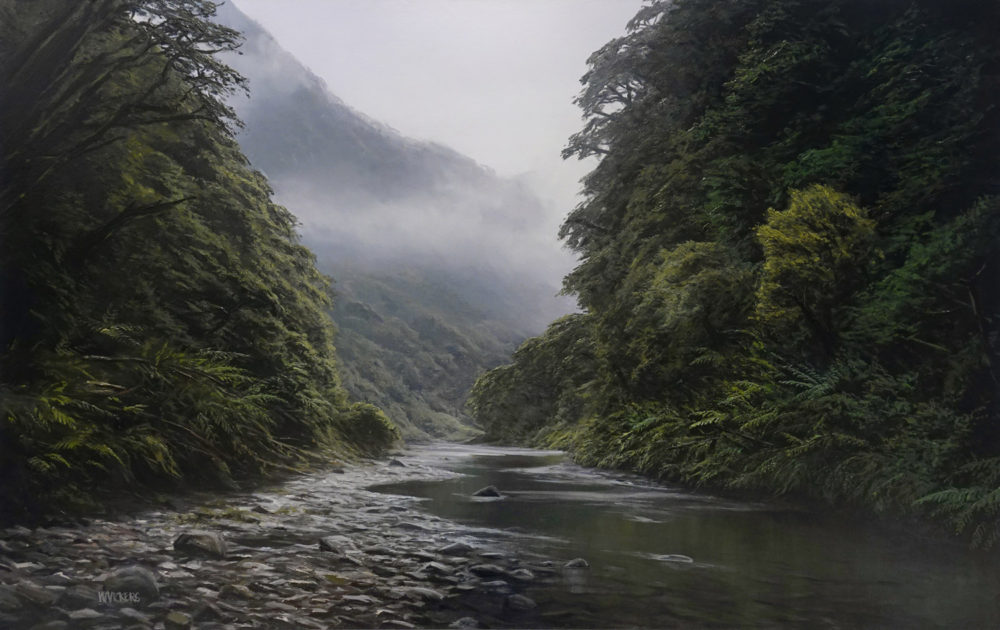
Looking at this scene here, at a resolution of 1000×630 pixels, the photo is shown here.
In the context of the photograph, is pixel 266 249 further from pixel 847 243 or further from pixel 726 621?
pixel 726 621

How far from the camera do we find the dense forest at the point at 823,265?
7684 mm

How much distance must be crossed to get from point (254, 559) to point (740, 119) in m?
13.2

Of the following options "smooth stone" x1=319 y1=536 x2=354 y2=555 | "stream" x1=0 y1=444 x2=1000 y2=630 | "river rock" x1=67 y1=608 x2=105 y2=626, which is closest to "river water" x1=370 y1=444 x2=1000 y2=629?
"stream" x1=0 y1=444 x2=1000 y2=630

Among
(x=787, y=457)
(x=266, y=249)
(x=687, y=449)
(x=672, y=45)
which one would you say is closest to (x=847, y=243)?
(x=787, y=457)

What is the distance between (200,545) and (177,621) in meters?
1.65

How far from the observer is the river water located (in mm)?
4039

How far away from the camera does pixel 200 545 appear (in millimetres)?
4816

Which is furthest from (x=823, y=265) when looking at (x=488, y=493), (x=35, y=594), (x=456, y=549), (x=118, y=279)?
(x=118, y=279)

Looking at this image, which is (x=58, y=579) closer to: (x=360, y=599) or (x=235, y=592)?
(x=235, y=592)

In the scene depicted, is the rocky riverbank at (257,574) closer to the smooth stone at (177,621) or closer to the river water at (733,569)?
the smooth stone at (177,621)

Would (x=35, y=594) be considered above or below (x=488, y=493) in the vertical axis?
above

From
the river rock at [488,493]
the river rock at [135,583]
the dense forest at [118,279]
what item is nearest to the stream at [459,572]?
the river rock at [135,583]

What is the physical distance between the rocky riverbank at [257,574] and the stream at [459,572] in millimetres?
15

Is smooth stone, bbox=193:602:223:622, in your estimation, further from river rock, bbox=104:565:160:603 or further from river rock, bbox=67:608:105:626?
river rock, bbox=67:608:105:626
